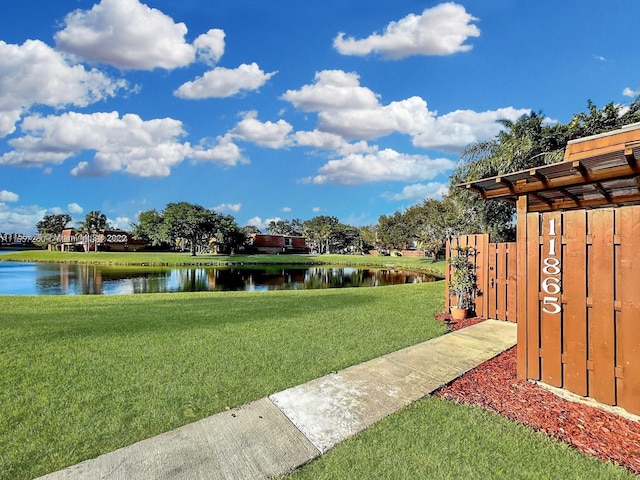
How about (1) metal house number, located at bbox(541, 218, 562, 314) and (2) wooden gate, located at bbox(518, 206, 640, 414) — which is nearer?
(2) wooden gate, located at bbox(518, 206, 640, 414)

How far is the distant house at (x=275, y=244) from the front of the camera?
66.0m

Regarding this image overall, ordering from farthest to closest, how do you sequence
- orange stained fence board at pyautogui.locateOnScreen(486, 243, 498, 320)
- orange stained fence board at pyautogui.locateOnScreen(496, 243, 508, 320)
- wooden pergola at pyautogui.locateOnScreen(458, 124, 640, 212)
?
1. orange stained fence board at pyautogui.locateOnScreen(486, 243, 498, 320)
2. orange stained fence board at pyautogui.locateOnScreen(496, 243, 508, 320)
3. wooden pergola at pyautogui.locateOnScreen(458, 124, 640, 212)

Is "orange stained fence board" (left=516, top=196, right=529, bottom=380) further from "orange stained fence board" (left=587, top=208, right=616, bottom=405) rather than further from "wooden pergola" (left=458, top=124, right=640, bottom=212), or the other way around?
"wooden pergola" (left=458, top=124, right=640, bottom=212)

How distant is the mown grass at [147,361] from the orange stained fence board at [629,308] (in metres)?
2.45

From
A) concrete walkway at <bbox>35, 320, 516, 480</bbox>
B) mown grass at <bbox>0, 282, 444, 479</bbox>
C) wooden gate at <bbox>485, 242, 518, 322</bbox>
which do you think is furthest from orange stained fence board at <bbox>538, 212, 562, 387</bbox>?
wooden gate at <bbox>485, 242, 518, 322</bbox>

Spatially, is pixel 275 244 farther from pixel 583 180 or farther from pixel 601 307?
pixel 601 307

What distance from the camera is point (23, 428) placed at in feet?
8.95

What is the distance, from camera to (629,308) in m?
2.96

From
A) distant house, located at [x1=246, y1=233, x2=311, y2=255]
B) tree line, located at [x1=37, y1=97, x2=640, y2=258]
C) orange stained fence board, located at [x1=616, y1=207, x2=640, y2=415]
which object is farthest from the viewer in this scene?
distant house, located at [x1=246, y1=233, x2=311, y2=255]

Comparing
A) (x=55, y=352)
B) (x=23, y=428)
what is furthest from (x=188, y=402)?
(x=55, y=352)

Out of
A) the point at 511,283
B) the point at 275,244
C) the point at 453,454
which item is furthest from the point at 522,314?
the point at 275,244

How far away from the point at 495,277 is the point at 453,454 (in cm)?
519

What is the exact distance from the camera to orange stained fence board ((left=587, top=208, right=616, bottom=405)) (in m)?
3.07

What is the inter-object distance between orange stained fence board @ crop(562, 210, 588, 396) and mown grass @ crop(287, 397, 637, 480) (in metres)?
0.98
